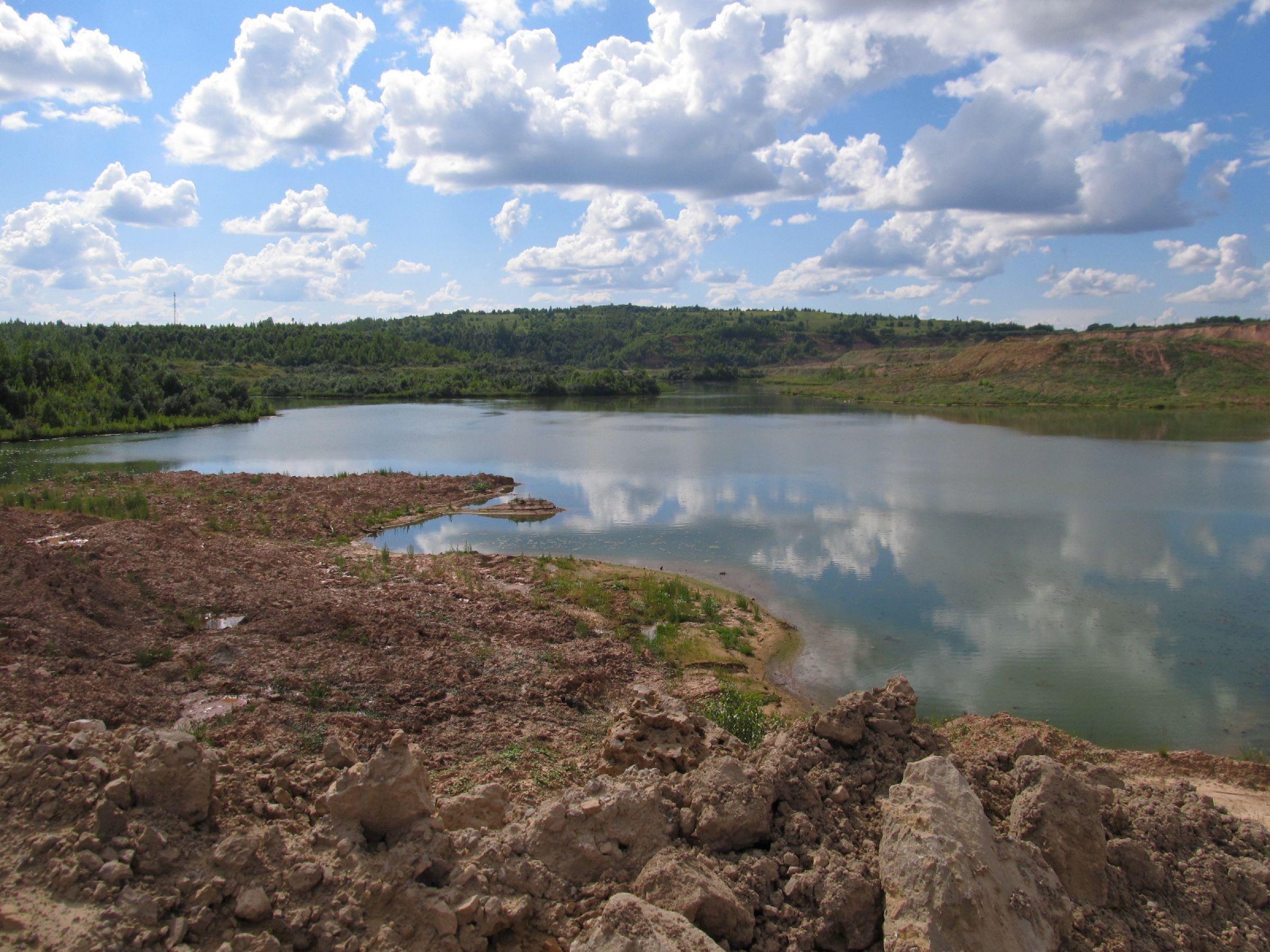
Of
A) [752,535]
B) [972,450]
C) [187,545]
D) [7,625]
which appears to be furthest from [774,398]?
[7,625]

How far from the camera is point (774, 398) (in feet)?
278

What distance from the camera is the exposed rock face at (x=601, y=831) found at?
5348 millimetres

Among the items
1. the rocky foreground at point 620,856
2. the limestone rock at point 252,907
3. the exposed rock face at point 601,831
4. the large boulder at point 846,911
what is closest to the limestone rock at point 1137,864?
the rocky foreground at point 620,856

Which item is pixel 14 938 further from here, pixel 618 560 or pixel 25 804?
pixel 618 560

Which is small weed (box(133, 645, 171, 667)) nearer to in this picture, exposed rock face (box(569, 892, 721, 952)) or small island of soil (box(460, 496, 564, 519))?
exposed rock face (box(569, 892, 721, 952))

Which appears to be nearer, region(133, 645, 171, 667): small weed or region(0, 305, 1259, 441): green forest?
region(133, 645, 171, 667): small weed

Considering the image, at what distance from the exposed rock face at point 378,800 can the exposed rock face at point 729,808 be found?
1994mm

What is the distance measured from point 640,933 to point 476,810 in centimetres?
206

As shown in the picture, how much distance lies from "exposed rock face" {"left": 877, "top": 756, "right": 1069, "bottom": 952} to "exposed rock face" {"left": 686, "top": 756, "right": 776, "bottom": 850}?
0.86 metres

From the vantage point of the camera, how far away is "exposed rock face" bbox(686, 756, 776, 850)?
18.2ft

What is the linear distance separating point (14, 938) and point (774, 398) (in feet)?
274

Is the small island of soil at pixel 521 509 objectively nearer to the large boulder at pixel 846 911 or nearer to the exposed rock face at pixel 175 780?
the exposed rock face at pixel 175 780

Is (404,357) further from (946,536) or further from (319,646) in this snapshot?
(319,646)

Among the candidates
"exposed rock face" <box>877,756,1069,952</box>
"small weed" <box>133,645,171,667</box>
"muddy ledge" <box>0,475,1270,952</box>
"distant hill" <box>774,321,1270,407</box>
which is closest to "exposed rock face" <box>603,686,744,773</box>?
"muddy ledge" <box>0,475,1270,952</box>
